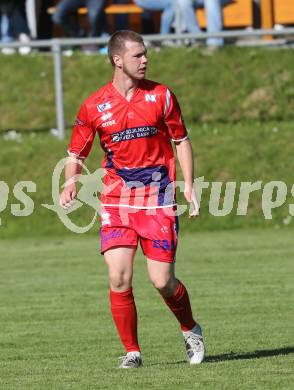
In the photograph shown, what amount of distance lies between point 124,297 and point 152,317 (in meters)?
2.46

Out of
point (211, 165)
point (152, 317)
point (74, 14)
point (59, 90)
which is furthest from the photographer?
point (74, 14)

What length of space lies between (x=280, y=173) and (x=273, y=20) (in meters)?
4.61

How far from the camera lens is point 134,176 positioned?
843cm

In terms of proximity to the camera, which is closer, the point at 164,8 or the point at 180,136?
the point at 180,136

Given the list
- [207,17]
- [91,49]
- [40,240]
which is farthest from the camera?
[91,49]

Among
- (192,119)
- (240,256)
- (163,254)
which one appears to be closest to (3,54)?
(192,119)

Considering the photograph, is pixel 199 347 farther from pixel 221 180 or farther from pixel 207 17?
pixel 207 17

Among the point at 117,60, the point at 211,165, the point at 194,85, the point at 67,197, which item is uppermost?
the point at 117,60

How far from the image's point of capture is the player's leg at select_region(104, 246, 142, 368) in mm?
8312

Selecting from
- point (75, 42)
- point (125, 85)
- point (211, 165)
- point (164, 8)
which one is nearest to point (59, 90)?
point (75, 42)

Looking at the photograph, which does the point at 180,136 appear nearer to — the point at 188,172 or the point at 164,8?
the point at 188,172

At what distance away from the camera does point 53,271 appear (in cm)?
1405

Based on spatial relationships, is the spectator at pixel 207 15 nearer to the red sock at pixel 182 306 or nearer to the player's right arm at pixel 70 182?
the player's right arm at pixel 70 182

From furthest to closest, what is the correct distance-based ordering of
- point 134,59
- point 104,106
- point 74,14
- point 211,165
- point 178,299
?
point 74,14
point 211,165
point 178,299
point 104,106
point 134,59
